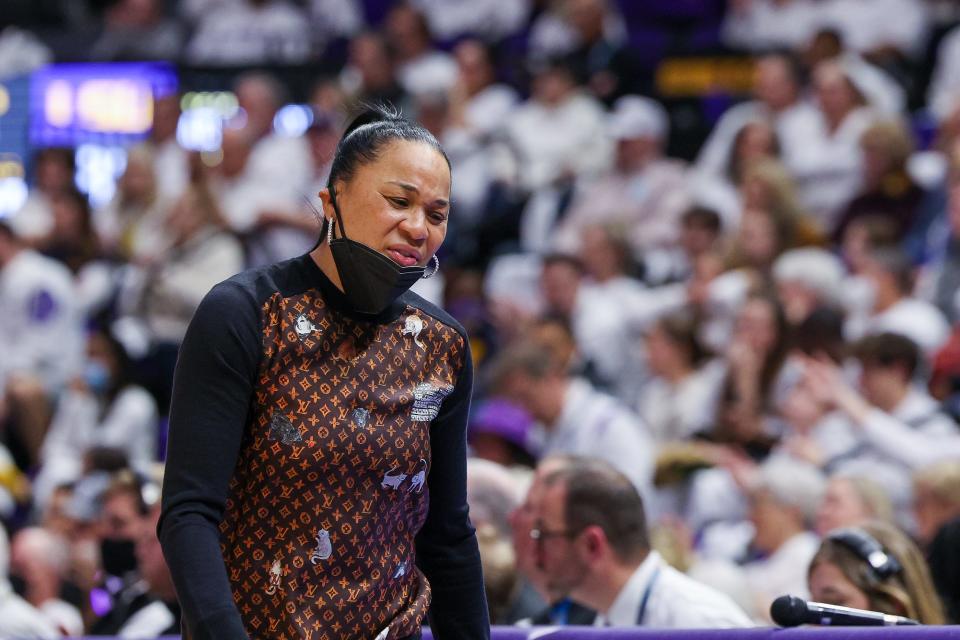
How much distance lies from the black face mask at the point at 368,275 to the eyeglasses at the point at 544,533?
70.1 inches

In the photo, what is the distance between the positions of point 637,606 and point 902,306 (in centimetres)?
372

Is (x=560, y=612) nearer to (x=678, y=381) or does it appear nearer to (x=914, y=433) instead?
(x=914, y=433)

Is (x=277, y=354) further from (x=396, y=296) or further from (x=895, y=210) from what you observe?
(x=895, y=210)

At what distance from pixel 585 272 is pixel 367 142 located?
250 inches

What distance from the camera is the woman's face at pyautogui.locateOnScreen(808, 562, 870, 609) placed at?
365cm

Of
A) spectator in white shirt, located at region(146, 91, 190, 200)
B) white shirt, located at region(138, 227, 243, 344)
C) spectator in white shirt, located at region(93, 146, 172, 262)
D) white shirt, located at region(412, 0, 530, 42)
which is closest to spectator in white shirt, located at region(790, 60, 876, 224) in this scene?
white shirt, located at region(412, 0, 530, 42)

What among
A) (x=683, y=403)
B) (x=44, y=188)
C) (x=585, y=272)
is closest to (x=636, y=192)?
(x=585, y=272)

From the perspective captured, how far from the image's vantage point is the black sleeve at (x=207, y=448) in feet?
6.92

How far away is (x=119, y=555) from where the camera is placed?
5188 mm

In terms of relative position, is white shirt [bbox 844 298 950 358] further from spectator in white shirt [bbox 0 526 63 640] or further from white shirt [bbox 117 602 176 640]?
spectator in white shirt [bbox 0 526 63 640]

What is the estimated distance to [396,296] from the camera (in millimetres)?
2336

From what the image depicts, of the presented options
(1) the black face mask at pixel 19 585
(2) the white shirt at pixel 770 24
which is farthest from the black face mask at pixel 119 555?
(2) the white shirt at pixel 770 24

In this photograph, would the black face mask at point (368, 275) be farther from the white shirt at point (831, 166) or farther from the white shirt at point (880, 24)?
the white shirt at point (880, 24)

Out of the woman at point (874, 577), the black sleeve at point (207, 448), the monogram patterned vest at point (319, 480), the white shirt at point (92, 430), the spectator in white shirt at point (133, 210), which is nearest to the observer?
the black sleeve at point (207, 448)
